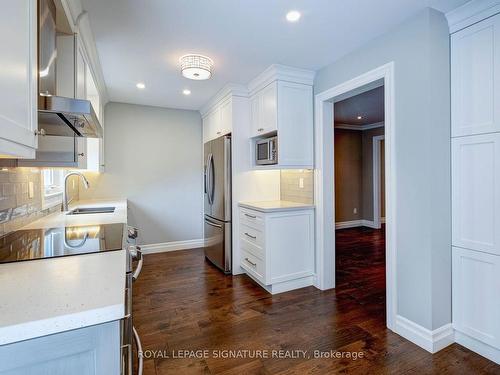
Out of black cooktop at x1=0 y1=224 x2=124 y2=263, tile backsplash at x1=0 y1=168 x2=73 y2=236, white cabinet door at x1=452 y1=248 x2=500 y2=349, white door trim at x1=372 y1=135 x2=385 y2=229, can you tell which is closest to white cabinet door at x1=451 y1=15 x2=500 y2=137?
white cabinet door at x1=452 y1=248 x2=500 y2=349

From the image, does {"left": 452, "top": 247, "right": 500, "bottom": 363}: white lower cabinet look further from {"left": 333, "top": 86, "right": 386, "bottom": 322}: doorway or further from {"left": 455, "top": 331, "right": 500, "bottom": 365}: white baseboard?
{"left": 333, "top": 86, "right": 386, "bottom": 322}: doorway

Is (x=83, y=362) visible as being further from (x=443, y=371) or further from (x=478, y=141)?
(x=478, y=141)

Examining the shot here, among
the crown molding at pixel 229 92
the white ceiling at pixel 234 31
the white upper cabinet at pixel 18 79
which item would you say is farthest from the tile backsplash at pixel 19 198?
the crown molding at pixel 229 92

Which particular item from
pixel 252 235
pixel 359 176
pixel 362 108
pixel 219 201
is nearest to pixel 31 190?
pixel 219 201

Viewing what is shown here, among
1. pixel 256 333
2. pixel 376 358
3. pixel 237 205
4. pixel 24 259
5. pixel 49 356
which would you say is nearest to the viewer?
pixel 49 356

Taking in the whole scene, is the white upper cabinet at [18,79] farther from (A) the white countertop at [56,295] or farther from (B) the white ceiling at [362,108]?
(B) the white ceiling at [362,108]

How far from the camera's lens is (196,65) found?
255 centimetres

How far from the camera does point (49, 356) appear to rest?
2.29 feet

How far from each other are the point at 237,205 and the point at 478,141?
241 cm

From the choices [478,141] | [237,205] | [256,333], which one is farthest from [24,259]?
[478,141]

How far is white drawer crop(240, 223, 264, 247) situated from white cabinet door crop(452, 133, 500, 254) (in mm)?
1686

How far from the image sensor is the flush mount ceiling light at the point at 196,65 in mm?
2541

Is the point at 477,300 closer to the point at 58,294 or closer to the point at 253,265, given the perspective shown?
the point at 253,265

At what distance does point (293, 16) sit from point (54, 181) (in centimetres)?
299
